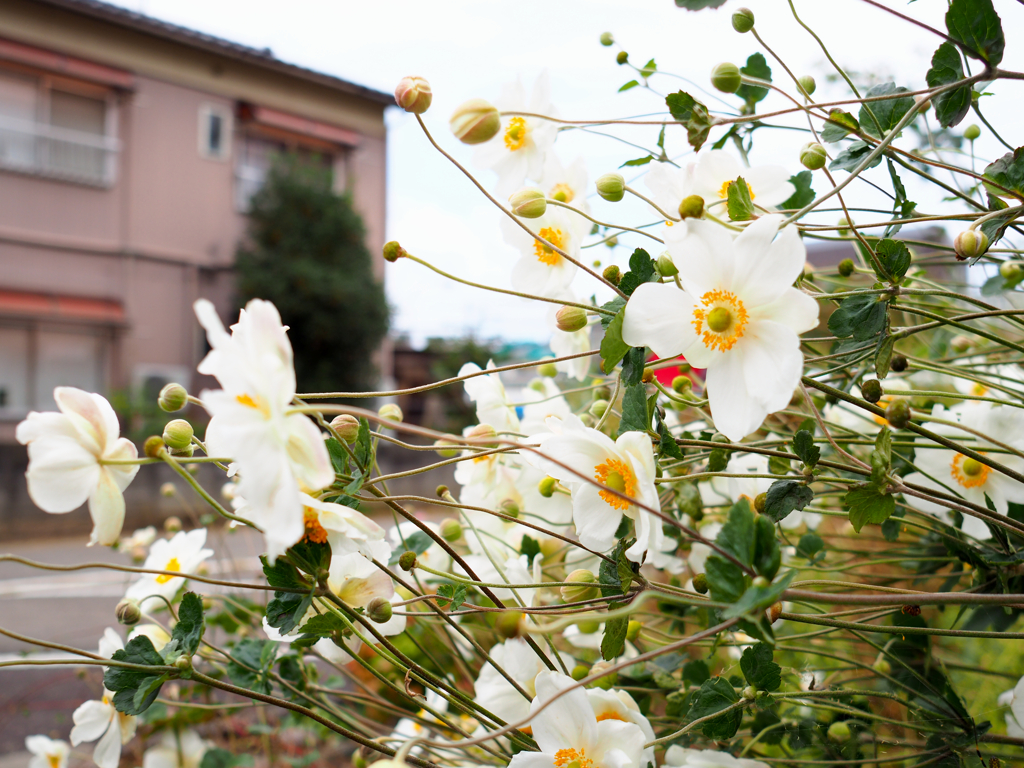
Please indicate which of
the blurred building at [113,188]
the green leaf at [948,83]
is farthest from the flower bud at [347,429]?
the blurred building at [113,188]

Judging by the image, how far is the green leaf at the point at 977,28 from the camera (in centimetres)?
42

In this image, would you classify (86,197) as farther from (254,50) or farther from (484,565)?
(484,565)

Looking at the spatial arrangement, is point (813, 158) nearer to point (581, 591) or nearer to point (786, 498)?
point (786, 498)

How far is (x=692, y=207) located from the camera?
1.45ft

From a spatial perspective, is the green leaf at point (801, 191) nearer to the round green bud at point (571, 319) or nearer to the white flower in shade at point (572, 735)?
the round green bud at point (571, 319)

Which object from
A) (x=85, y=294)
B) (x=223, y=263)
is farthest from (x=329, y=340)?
(x=85, y=294)

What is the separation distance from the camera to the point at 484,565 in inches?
29.1

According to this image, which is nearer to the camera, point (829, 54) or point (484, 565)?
point (829, 54)

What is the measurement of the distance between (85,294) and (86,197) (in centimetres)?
94

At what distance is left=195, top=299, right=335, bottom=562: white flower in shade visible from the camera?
0.33 m

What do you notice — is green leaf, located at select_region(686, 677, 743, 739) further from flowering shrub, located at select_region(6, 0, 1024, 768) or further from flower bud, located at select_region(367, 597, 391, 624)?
flower bud, located at select_region(367, 597, 391, 624)

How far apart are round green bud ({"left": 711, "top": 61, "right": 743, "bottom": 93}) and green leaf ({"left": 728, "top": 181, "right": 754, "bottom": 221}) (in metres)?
0.12

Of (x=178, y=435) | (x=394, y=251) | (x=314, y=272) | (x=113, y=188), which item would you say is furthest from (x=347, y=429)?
(x=113, y=188)

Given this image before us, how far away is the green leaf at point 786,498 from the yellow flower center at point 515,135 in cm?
43
